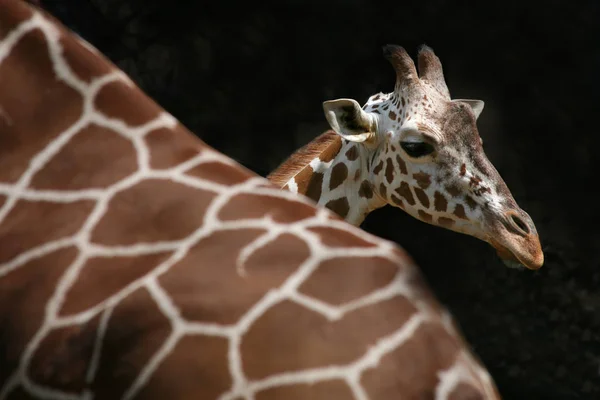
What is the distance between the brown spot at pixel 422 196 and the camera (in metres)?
2.93

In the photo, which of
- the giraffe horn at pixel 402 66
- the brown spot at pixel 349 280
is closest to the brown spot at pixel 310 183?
the giraffe horn at pixel 402 66

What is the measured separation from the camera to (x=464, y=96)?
14.4 ft

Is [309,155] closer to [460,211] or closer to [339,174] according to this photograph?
[339,174]

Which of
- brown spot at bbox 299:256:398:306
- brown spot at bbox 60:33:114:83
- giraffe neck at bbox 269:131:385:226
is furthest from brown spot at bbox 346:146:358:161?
brown spot at bbox 299:256:398:306

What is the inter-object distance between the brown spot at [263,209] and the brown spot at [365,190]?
2020mm

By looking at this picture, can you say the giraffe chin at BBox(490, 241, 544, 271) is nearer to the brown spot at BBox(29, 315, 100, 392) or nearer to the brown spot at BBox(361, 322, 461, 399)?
the brown spot at BBox(361, 322, 461, 399)

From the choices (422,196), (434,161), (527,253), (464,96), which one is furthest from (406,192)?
(464,96)

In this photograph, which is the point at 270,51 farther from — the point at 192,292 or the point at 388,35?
the point at 192,292

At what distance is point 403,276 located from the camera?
40.5 inches

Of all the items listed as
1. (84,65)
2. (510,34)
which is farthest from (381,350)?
(510,34)

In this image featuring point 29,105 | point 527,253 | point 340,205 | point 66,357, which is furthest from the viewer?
point 340,205

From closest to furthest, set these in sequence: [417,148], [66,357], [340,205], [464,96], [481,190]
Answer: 1. [66,357]
2. [481,190]
3. [417,148]
4. [340,205]
5. [464,96]

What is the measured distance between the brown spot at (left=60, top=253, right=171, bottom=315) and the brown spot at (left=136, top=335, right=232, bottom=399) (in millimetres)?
123

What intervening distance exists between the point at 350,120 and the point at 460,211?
51cm
